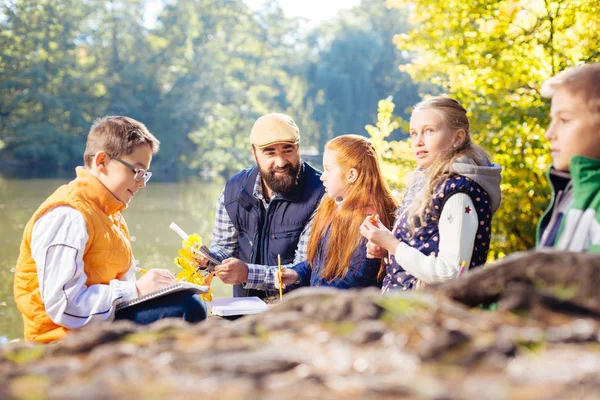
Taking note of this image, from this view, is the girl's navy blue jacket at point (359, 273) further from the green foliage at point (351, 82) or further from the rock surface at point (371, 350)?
the green foliage at point (351, 82)

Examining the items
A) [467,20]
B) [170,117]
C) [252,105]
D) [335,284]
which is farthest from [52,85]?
[335,284]

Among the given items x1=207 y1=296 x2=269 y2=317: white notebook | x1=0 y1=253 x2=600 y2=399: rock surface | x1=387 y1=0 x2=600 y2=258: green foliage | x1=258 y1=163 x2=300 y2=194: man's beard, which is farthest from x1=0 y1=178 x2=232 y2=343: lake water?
x1=0 y1=253 x2=600 y2=399: rock surface

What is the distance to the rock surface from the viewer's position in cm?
82

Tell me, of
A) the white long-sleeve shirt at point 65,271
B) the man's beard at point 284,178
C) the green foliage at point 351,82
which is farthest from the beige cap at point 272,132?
the green foliage at point 351,82

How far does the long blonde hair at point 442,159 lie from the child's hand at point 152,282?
112 centimetres

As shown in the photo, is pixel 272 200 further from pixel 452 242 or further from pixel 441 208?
pixel 452 242

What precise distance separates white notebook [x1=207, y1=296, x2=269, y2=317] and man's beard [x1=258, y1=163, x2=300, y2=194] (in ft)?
2.87

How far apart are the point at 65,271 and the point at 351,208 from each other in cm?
144

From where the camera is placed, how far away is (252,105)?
171ft

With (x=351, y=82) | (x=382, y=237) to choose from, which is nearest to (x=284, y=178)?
(x=382, y=237)

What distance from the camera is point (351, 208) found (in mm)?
3502

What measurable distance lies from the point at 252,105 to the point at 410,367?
51750 mm

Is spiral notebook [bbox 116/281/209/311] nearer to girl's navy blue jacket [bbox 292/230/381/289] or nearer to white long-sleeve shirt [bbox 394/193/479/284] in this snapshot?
girl's navy blue jacket [bbox 292/230/381/289]

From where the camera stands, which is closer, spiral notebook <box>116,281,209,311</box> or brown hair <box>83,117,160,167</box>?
spiral notebook <box>116,281,209,311</box>
